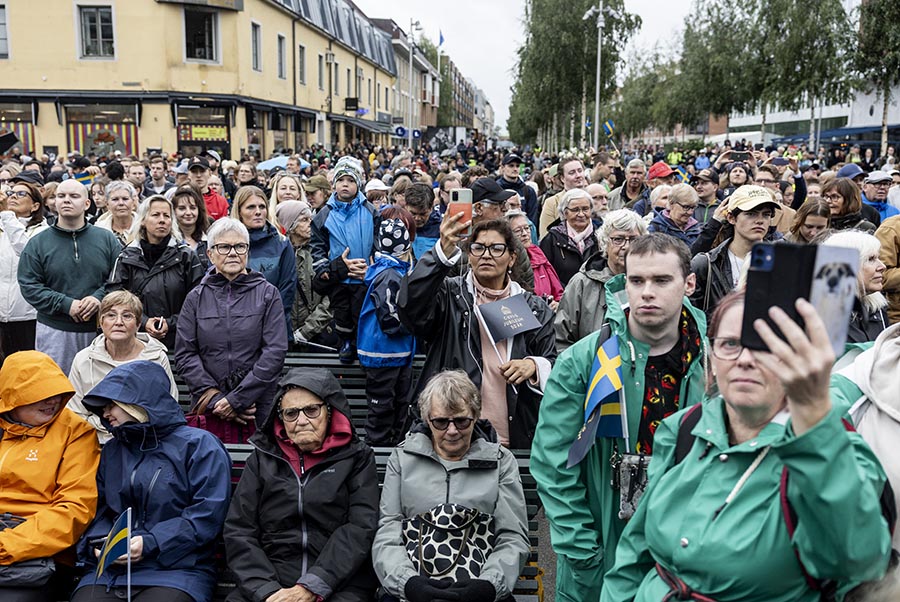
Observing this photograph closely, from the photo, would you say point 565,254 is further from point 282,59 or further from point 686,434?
point 282,59

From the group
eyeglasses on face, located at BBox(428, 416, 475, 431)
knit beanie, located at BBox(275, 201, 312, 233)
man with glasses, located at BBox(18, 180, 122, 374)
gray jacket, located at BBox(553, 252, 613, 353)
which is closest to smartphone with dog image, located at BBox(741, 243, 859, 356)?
eyeglasses on face, located at BBox(428, 416, 475, 431)

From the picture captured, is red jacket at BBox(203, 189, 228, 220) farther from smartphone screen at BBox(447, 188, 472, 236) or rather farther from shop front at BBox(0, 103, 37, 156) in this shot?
shop front at BBox(0, 103, 37, 156)

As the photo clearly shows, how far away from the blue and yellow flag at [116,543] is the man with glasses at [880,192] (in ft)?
27.5

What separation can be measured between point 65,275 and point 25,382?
2412mm

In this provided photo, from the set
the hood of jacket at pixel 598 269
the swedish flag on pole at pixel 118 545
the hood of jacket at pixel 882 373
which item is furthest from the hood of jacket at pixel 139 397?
the hood of jacket at pixel 882 373

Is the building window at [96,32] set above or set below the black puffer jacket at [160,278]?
above

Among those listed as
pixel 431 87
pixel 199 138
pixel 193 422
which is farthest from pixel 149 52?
pixel 431 87

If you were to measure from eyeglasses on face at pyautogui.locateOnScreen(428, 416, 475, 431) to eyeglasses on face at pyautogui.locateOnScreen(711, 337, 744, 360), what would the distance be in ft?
5.37

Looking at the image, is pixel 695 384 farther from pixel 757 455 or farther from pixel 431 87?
pixel 431 87

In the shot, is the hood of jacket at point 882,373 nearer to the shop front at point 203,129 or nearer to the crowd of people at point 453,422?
the crowd of people at point 453,422

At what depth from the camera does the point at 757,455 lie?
210 cm

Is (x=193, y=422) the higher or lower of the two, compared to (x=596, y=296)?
lower

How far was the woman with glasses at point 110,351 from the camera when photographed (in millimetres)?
4719

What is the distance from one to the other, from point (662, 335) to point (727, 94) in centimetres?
4113
